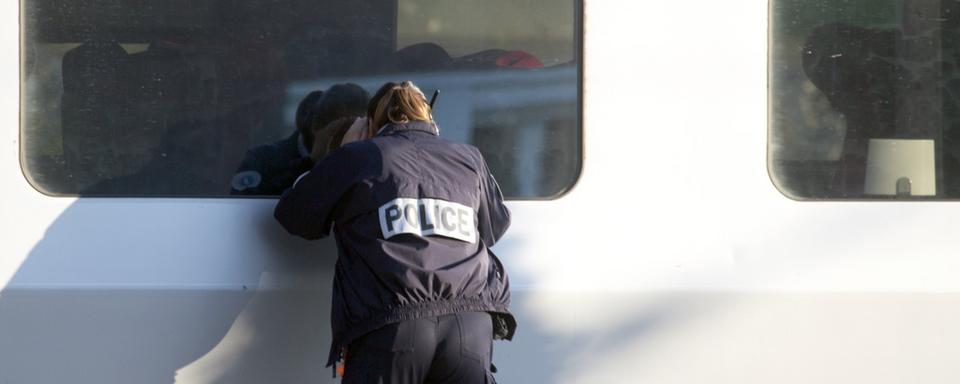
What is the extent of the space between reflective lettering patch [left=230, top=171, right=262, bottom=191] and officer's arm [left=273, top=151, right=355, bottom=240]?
0.18 meters

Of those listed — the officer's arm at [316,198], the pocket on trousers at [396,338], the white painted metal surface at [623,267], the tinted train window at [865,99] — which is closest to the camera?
the pocket on trousers at [396,338]

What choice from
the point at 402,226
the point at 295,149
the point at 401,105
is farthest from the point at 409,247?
the point at 295,149

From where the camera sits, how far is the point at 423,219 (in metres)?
2.23

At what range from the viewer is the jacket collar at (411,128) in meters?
2.31

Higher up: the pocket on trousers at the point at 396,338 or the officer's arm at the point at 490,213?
the officer's arm at the point at 490,213

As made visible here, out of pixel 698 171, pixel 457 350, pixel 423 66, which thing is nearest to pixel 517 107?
pixel 423 66

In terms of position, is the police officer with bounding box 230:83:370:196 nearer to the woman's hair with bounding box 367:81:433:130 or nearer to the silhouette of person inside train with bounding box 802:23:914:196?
the woman's hair with bounding box 367:81:433:130

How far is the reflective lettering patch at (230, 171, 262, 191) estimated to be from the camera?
8.24 feet

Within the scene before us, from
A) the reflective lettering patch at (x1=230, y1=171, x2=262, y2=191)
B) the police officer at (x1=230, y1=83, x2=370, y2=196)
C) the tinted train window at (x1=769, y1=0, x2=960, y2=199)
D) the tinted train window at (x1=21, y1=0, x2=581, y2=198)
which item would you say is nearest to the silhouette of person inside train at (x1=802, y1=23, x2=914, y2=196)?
the tinted train window at (x1=769, y1=0, x2=960, y2=199)

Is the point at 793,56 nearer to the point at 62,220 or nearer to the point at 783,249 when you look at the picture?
the point at 783,249

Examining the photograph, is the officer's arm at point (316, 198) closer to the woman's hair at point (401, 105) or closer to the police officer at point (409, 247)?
the police officer at point (409, 247)

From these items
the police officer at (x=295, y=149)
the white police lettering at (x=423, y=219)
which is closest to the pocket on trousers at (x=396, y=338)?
the white police lettering at (x=423, y=219)

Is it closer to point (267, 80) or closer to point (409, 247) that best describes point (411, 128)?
point (409, 247)

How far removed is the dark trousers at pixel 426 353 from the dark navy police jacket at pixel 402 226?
24 millimetres
